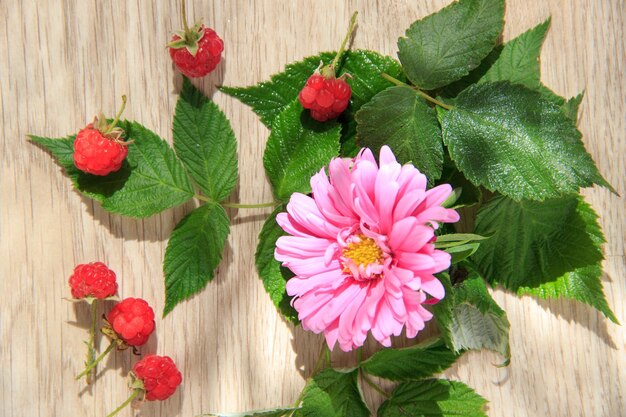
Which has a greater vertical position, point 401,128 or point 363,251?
point 401,128

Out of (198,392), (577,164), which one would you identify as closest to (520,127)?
(577,164)

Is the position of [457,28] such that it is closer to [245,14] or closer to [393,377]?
[245,14]

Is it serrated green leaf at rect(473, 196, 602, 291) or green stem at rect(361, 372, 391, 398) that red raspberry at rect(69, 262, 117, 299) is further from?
serrated green leaf at rect(473, 196, 602, 291)

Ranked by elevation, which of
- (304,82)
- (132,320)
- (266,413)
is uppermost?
(304,82)

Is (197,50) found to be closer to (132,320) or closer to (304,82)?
(304,82)

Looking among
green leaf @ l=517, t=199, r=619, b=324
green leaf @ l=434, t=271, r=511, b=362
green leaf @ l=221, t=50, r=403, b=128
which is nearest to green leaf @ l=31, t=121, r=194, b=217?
green leaf @ l=221, t=50, r=403, b=128

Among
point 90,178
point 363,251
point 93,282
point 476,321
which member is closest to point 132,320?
point 93,282

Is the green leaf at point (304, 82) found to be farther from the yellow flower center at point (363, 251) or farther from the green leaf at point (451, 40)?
the yellow flower center at point (363, 251)

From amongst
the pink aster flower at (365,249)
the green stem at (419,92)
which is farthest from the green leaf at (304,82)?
the pink aster flower at (365,249)
